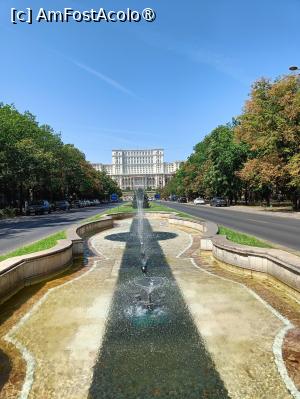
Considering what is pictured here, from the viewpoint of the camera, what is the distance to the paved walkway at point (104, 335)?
164 inches

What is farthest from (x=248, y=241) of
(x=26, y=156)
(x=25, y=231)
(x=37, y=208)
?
(x=26, y=156)

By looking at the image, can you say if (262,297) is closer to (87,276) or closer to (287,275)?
(287,275)

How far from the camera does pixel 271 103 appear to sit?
37.7m

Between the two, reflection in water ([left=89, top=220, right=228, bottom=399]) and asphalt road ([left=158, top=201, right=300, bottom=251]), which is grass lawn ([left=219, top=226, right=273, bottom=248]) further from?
reflection in water ([left=89, top=220, right=228, bottom=399])

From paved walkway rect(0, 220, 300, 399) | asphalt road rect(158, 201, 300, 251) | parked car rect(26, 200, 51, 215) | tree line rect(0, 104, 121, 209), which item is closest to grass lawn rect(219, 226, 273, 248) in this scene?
asphalt road rect(158, 201, 300, 251)

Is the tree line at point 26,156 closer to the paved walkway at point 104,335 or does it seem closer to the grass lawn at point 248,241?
the grass lawn at point 248,241

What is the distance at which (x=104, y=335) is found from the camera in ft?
18.4

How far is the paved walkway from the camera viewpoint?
4.16 metres

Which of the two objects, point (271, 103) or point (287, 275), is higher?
point (271, 103)

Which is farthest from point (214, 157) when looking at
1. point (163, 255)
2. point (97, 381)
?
point (97, 381)

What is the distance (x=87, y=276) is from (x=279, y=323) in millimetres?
5215

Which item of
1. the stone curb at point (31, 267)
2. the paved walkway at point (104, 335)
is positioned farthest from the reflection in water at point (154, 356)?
the stone curb at point (31, 267)

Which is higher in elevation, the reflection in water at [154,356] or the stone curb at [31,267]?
the stone curb at [31,267]

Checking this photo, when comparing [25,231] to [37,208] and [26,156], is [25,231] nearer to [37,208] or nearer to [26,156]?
[37,208]
